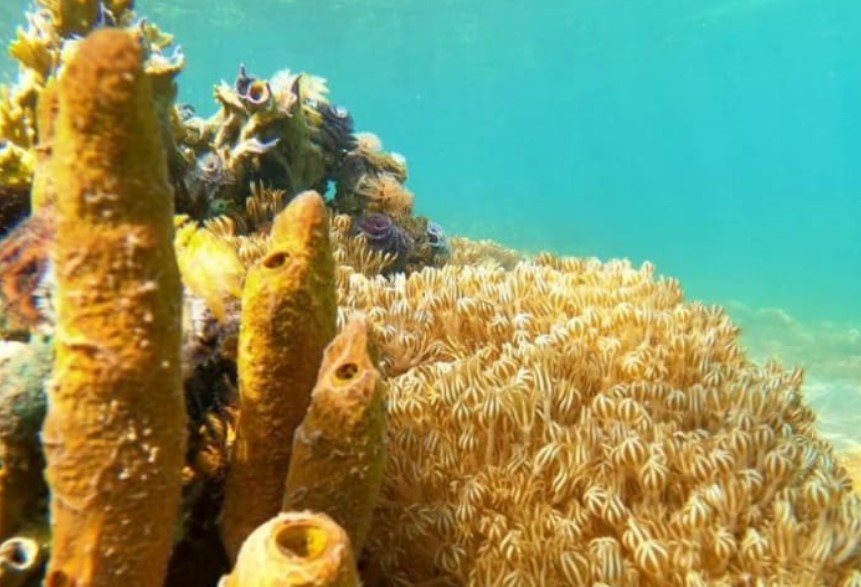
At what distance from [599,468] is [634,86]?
6863 inches

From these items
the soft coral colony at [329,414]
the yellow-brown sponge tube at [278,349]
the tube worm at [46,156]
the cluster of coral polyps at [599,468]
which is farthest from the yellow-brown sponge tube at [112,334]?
the cluster of coral polyps at [599,468]

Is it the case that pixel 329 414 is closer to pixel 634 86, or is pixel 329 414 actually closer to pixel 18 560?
pixel 18 560

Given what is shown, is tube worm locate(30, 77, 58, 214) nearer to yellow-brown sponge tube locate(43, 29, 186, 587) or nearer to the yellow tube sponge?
yellow-brown sponge tube locate(43, 29, 186, 587)

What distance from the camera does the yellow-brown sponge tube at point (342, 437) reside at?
66.0 inches

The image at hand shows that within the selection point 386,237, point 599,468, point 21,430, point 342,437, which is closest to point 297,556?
point 342,437

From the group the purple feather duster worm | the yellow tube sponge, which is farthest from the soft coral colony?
the purple feather duster worm

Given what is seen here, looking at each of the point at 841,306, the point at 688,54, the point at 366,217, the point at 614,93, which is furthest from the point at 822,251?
the point at 366,217

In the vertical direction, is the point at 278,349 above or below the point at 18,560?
above

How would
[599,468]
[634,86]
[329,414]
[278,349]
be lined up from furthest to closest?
[634,86] → [599,468] → [278,349] → [329,414]

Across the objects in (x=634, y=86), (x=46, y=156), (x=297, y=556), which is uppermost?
(x=634, y=86)

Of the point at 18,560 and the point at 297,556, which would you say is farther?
the point at 18,560

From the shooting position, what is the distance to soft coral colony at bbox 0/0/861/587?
1.34 metres

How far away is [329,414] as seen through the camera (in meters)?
1.67

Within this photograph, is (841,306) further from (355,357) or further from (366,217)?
A: (355,357)
